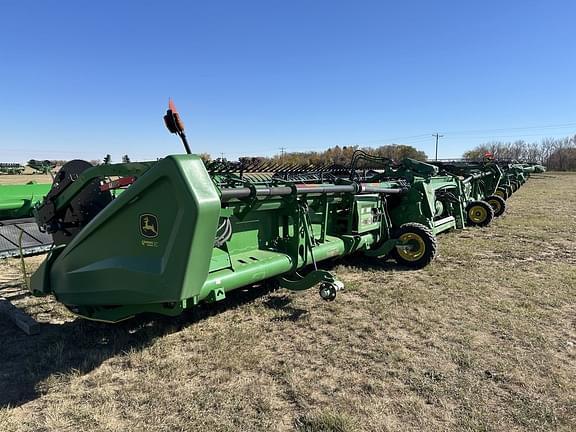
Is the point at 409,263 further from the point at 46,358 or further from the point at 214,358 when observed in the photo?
the point at 46,358

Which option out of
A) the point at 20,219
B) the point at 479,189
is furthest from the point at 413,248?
the point at 479,189

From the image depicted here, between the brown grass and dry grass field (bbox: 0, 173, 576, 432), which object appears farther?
the brown grass

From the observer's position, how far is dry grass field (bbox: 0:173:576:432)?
2.55m

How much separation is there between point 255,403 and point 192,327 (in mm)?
1317

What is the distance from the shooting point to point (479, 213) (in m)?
10.1

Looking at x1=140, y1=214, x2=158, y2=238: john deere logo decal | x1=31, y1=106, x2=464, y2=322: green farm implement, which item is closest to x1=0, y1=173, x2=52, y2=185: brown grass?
x1=31, y1=106, x2=464, y2=322: green farm implement

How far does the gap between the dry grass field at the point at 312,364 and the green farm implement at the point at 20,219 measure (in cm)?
262

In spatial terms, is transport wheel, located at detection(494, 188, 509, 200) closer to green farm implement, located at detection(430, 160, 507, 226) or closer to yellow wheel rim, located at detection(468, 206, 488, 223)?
green farm implement, located at detection(430, 160, 507, 226)

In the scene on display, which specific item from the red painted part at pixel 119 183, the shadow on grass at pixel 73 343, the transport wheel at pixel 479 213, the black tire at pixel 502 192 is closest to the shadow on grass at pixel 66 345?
the shadow on grass at pixel 73 343

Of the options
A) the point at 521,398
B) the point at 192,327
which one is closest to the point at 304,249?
the point at 192,327

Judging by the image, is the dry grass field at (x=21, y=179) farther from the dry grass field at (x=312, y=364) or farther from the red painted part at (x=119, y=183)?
the red painted part at (x=119, y=183)

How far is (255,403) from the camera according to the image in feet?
8.82

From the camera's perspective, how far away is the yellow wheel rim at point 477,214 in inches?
393

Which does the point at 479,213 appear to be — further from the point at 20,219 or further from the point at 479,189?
the point at 20,219
